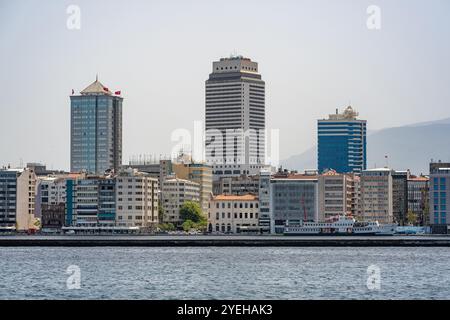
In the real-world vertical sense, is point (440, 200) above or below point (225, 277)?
above

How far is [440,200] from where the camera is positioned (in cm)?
19750

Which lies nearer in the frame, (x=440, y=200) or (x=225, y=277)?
(x=225, y=277)

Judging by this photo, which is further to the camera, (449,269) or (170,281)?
(449,269)

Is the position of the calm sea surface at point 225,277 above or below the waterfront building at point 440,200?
below

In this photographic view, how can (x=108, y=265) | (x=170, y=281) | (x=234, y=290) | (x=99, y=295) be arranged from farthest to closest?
(x=108, y=265), (x=170, y=281), (x=234, y=290), (x=99, y=295)

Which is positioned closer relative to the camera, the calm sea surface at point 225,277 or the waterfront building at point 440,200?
the calm sea surface at point 225,277

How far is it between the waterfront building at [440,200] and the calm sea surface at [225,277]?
89293 millimetres

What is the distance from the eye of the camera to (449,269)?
271 feet

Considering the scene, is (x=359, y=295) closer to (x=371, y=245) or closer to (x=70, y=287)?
(x=70, y=287)

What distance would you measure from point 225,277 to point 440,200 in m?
128

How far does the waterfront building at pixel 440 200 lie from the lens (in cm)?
19600

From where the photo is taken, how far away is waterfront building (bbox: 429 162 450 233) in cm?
19600
